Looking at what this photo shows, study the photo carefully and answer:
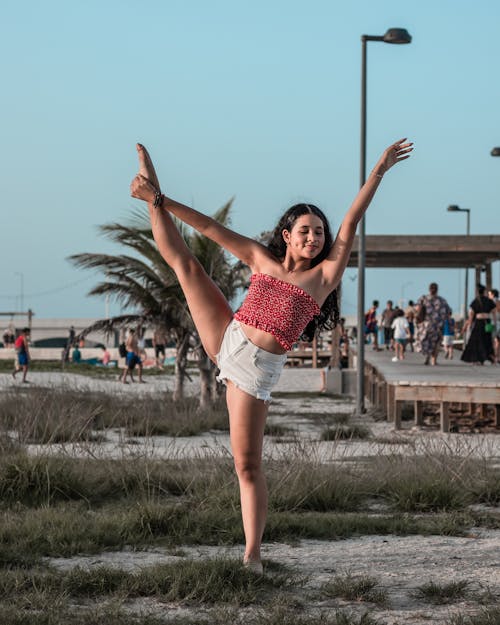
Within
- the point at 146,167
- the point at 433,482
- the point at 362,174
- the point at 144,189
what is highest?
the point at 362,174

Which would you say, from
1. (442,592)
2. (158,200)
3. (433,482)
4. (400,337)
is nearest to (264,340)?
(158,200)

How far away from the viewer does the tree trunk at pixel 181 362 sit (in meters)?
20.1

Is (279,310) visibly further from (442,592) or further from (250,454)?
(442,592)

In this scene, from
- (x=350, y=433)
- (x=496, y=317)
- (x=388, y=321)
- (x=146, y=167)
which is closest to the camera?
(x=146, y=167)

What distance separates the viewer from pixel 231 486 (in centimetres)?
764

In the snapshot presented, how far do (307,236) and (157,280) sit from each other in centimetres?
1483

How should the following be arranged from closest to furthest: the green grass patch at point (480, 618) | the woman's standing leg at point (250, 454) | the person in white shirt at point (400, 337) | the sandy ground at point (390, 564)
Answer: the green grass patch at point (480, 618), the sandy ground at point (390, 564), the woman's standing leg at point (250, 454), the person in white shirt at point (400, 337)

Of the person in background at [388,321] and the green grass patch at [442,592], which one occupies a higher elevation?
the person in background at [388,321]

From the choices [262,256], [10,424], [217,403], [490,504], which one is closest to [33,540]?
[262,256]

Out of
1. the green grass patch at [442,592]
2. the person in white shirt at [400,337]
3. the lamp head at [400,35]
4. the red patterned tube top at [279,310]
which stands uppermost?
the lamp head at [400,35]

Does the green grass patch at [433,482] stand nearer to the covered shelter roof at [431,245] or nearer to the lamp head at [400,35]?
the lamp head at [400,35]

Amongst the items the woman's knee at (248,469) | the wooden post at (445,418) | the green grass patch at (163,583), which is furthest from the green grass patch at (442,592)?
the wooden post at (445,418)

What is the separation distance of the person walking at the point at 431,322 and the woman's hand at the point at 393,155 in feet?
52.5

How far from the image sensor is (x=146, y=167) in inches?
211
